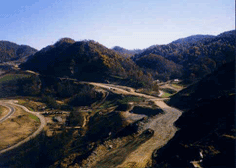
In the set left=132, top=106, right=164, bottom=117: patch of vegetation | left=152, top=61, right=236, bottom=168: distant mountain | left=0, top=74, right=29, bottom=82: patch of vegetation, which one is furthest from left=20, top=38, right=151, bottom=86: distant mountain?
left=152, top=61, right=236, bottom=168: distant mountain

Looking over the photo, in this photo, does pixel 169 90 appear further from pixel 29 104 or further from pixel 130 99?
pixel 29 104

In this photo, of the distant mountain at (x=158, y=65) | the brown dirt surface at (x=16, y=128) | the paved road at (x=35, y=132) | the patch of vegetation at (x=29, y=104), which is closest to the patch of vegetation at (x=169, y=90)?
the distant mountain at (x=158, y=65)

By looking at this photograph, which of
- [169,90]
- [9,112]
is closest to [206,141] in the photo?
[169,90]

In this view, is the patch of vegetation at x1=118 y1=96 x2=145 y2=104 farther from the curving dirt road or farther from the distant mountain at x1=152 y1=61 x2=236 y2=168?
the distant mountain at x1=152 y1=61 x2=236 y2=168

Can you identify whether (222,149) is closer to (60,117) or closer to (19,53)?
(60,117)

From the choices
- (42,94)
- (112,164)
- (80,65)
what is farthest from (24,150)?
(80,65)
